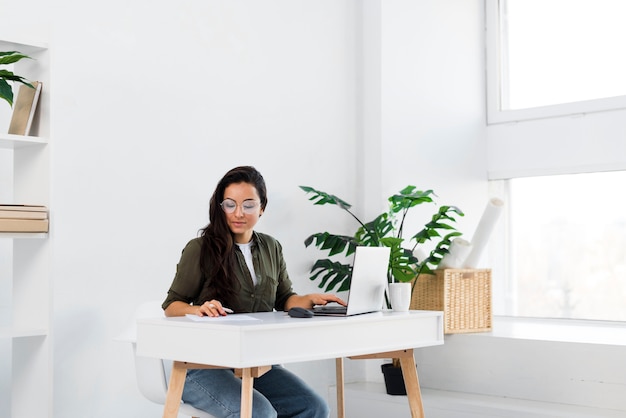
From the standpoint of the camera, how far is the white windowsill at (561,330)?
3.67m

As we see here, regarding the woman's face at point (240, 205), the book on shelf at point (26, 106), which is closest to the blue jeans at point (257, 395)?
the woman's face at point (240, 205)

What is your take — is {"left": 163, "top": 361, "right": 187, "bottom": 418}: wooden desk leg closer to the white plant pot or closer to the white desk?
the white desk

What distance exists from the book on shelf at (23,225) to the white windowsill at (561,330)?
6.95ft

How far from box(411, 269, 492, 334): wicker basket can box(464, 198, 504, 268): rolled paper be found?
59 mm

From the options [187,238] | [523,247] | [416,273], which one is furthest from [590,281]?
[187,238]

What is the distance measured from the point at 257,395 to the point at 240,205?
621mm

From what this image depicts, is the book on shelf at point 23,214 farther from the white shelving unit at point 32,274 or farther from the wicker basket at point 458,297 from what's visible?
the wicker basket at point 458,297

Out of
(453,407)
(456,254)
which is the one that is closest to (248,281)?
(453,407)

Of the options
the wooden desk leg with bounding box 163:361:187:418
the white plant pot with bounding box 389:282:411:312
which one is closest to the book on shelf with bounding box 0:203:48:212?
the wooden desk leg with bounding box 163:361:187:418

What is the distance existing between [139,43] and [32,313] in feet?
4.21

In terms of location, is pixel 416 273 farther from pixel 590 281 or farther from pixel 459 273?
pixel 590 281

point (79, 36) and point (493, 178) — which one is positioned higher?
point (79, 36)

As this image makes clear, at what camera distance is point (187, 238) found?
3.68 meters

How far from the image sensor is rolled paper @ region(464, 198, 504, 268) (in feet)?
12.7
